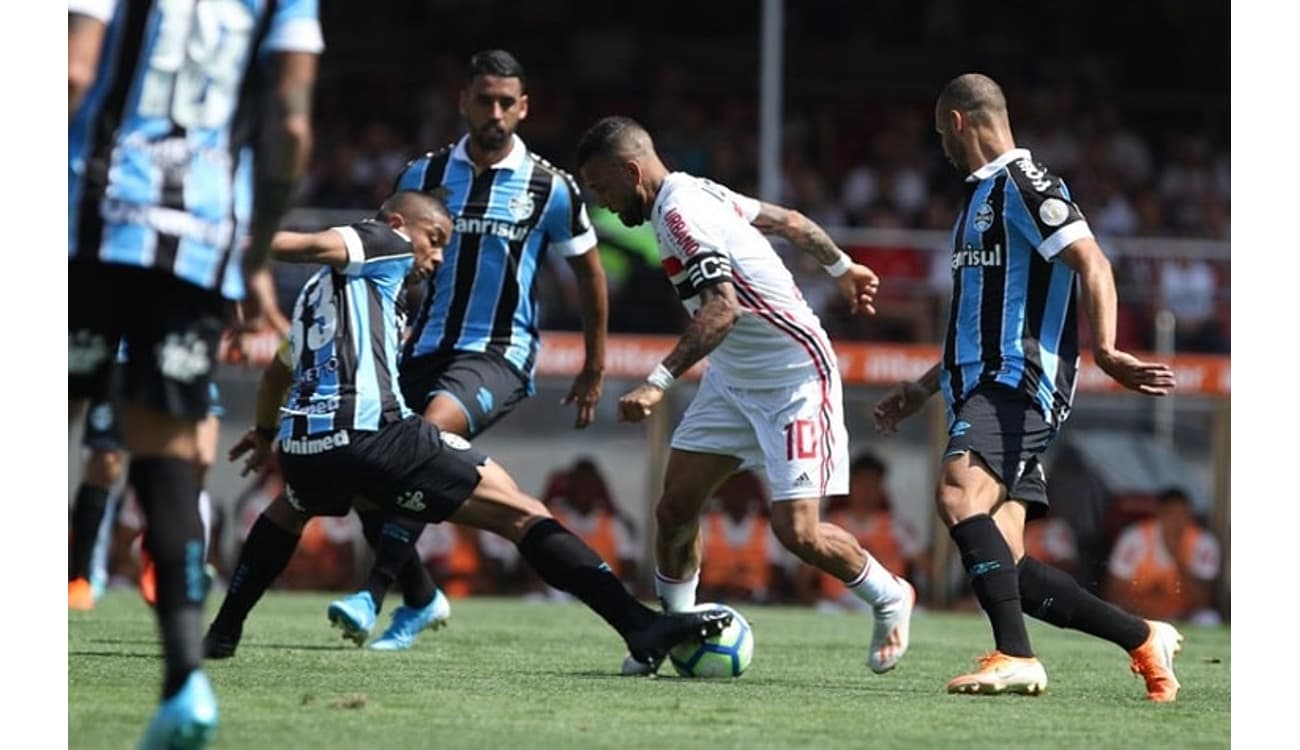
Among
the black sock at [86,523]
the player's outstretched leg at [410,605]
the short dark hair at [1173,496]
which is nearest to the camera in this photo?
the player's outstretched leg at [410,605]

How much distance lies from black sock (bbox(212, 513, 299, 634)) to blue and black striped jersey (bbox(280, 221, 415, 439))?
0.50m

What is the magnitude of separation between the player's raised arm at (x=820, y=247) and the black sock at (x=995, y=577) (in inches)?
52.0

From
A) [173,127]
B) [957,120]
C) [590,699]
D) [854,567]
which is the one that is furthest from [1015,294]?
[173,127]

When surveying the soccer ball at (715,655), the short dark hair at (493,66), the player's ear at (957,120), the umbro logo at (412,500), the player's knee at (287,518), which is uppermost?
the short dark hair at (493,66)

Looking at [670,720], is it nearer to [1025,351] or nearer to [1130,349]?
[1025,351]

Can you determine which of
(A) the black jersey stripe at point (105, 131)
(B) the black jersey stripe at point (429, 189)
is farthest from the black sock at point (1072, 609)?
(A) the black jersey stripe at point (105, 131)

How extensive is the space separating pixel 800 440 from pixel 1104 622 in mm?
1237

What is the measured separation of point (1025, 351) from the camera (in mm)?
7273

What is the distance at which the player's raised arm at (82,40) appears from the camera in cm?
496

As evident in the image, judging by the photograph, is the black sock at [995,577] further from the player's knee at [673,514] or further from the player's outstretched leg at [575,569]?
the player's knee at [673,514]

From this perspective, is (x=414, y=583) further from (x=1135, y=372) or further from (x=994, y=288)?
(x=1135, y=372)

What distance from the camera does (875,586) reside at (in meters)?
7.79

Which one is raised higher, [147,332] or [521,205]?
[521,205]
